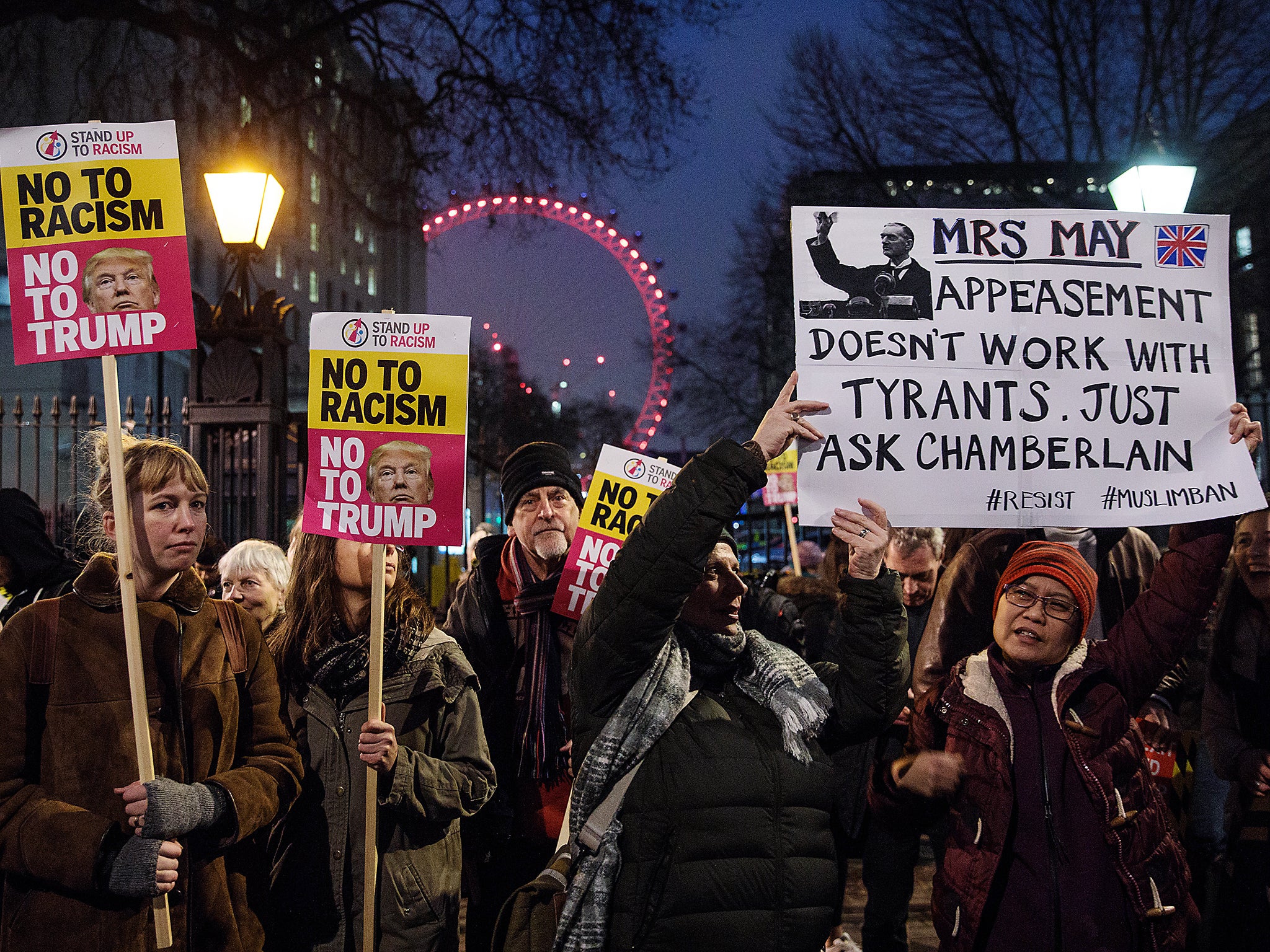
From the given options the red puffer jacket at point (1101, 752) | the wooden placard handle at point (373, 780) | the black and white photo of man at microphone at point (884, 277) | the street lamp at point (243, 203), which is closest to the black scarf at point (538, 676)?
the wooden placard handle at point (373, 780)

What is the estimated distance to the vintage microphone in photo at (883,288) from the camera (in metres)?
3.40

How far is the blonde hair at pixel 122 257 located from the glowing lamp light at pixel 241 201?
4336 millimetres

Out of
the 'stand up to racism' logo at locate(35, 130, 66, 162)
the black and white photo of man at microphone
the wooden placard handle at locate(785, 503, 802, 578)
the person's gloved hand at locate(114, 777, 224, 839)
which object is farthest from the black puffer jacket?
the wooden placard handle at locate(785, 503, 802, 578)

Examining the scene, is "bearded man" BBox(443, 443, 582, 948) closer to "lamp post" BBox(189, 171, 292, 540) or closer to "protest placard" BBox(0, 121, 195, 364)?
"protest placard" BBox(0, 121, 195, 364)

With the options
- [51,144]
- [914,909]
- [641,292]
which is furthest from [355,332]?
[641,292]

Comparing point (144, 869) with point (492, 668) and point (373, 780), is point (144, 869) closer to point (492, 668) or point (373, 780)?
point (373, 780)

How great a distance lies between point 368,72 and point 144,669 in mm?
11705

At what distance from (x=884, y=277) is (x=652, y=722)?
A: 1.57 meters

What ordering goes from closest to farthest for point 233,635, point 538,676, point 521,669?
point 233,635 < point 538,676 < point 521,669

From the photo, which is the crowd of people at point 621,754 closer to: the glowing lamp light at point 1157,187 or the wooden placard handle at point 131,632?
the wooden placard handle at point 131,632

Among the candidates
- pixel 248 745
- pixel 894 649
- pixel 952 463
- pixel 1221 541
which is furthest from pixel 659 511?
pixel 1221 541

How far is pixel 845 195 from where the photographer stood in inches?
825

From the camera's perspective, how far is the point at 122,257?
3.47m

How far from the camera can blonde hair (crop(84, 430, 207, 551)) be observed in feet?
11.0
